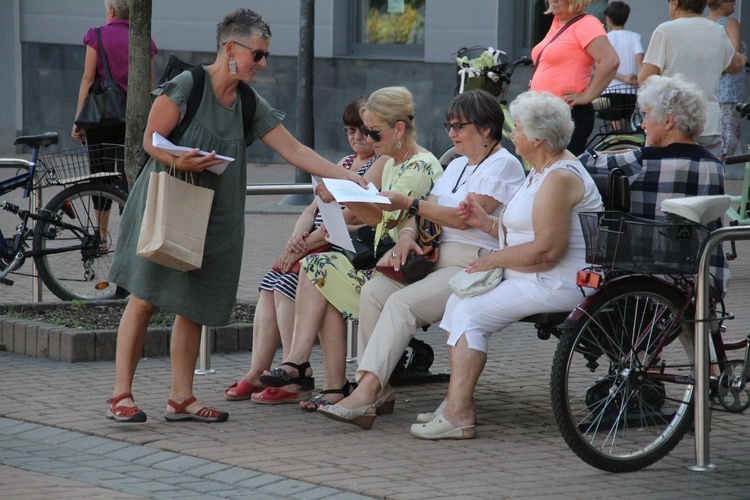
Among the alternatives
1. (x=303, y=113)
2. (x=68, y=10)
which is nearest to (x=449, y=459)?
(x=303, y=113)

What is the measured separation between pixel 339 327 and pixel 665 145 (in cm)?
171

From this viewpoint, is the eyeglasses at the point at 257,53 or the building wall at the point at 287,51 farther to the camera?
the building wall at the point at 287,51

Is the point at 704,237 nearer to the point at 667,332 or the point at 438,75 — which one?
the point at 667,332

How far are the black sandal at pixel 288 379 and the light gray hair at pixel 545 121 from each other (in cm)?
162

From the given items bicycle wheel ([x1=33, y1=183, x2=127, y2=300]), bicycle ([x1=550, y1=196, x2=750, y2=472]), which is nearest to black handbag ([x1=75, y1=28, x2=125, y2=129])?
bicycle wheel ([x1=33, y1=183, x2=127, y2=300])

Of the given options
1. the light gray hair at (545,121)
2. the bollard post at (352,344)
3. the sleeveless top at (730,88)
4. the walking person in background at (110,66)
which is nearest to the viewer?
the light gray hair at (545,121)

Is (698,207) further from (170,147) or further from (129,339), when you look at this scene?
(129,339)

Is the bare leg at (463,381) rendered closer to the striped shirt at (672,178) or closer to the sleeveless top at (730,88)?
the striped shirt at (672,178)

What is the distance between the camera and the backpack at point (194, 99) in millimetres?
5562

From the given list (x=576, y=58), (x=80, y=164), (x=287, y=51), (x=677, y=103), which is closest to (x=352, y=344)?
(x=80, y=164)

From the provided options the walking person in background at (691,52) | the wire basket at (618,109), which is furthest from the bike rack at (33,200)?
the wire basket at (618,109)

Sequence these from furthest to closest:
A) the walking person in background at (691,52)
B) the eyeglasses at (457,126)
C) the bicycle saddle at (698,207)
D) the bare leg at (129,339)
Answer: the walking person in background at (691,52) → the eyeglasses at (457,126) → the bare leg at (129,339) → the bicycle saddle at (698,207)

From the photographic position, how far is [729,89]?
1146 cm

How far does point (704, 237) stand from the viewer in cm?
495
